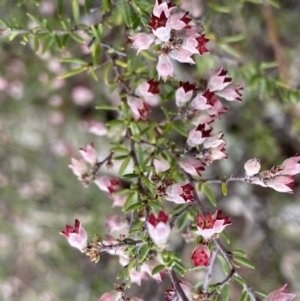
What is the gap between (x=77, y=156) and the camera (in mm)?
2354

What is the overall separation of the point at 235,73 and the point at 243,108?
0.60m

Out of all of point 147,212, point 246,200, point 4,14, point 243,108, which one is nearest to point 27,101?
point 4,14

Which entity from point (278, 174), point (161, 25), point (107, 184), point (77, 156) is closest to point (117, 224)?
point (107, 184)

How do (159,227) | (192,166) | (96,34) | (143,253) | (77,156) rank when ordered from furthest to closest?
(77,156)
(96,34)
(192,166)
(143,253)
(159,227)

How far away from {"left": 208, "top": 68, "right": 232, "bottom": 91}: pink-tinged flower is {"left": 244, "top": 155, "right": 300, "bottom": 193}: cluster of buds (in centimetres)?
21

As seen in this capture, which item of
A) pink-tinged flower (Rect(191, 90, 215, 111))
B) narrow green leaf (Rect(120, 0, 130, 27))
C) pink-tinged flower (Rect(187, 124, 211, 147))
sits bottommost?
pink-tinged flower (Rect(187, 124, 211, 147))

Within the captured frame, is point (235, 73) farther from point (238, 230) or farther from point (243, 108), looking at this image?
point (238, 230)

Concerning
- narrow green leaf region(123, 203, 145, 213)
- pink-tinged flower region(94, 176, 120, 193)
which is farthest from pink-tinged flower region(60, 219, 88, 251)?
pink-tinged flower region(94, 176, 120, 193)

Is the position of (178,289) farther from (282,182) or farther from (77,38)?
(77,38)

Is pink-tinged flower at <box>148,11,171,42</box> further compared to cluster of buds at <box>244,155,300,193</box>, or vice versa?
cluster of buds at <box>244,155,300,193</box>

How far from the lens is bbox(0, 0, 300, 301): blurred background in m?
2.02

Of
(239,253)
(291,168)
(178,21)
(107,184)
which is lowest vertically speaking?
(239,253)

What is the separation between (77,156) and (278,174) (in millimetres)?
1504

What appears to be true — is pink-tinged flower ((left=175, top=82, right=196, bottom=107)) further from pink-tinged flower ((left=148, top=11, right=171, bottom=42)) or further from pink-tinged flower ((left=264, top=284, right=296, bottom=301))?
pink-tinged flower ((left=264, top=284, right=296, bottom=301))
